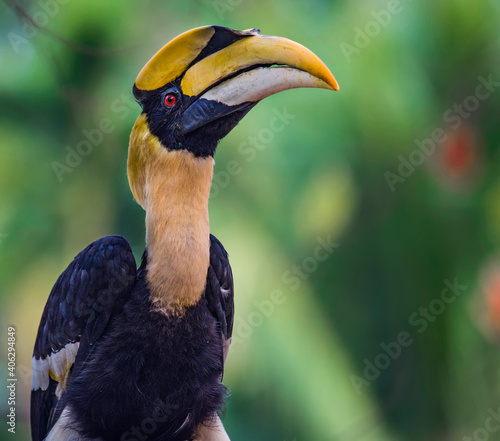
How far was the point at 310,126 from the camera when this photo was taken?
6.62 m

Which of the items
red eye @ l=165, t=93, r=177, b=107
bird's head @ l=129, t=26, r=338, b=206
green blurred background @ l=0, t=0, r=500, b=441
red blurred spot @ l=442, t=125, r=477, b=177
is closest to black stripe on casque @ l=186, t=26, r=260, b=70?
bird's head @ l=129, t=26, r=338, b=206

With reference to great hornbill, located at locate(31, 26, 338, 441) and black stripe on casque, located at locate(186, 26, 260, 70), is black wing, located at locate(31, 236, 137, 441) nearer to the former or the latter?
great hornbill, located at locate(31, 26, 338, 441)

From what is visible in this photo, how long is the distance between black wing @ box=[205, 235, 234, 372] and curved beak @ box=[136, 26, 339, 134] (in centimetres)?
58

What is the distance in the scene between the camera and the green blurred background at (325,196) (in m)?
6.11

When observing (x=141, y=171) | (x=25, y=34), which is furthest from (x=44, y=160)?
(x=141, y=171)

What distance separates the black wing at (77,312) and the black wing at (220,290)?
1.00 ft

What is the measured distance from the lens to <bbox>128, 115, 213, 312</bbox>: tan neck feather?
2.36 meters

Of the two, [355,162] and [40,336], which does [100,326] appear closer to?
[40,336]

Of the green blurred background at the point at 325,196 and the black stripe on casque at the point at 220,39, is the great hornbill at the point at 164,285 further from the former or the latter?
the green blurred background at the point at 325,196

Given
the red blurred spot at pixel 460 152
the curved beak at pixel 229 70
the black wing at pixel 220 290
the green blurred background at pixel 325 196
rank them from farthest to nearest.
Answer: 1. the red blurred spot at pixel 460 152
2. the green blurred background at pixel 325 196
3. the black wing at pixel 220 290
4. the curved beak at pixel 229 70

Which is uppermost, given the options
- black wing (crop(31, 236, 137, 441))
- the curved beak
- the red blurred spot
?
the red blurred spot

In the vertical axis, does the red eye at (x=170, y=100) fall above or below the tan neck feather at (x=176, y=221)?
above

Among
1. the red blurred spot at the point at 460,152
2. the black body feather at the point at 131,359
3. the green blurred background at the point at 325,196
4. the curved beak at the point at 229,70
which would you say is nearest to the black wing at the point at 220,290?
the black body feather at the point at 131,359

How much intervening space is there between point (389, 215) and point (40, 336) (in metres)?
4.89
